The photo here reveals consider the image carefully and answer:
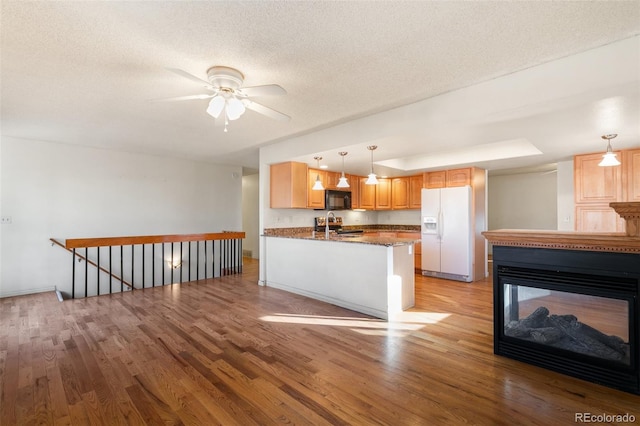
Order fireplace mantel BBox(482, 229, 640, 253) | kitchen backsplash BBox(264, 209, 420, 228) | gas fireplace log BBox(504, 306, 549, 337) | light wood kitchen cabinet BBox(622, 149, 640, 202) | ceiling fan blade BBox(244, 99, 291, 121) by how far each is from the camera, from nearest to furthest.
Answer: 1. fireplace mantel BBox(482, 229, 640, 253)
2. gas fireplace log BBox(504, 306, 549, 337)
3. ceiling fan blade BBox(244, 99, 291, 121)
4. light wood kitchen cabinet BBox(622, 149, 640, 202)
5. kitchen backsplash BBox(264, 209, 420, 228)

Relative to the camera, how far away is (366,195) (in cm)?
703

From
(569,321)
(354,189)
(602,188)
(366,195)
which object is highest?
(354,189)

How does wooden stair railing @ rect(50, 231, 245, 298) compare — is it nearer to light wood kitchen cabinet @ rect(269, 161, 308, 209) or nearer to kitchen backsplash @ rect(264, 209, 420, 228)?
kitchen backsplash @ rect(264, 209, 420, 228)

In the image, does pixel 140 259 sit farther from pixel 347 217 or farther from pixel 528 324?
pixel 528 324

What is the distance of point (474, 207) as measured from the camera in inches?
221

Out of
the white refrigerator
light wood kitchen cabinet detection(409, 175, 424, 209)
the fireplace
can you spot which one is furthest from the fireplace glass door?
light wood kitchen cabinet detection(409, 175, 424, 209)

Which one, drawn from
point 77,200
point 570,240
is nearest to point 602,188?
point 570,240

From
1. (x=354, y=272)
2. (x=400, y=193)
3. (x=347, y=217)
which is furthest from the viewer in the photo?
(x=347, y=217)

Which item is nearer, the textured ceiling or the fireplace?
the textured ceiling

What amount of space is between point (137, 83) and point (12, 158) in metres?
3.84

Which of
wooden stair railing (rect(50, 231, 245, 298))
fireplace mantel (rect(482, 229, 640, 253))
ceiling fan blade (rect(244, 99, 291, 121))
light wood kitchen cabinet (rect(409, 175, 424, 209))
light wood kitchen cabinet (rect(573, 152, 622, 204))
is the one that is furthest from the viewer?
light wood kitchen cabinet (rect(409, 175, 424, 209))

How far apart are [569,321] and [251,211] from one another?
8.20 meters

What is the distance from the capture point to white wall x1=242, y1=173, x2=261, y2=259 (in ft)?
30.1

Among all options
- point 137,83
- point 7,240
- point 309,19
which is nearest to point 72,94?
point 137,83
